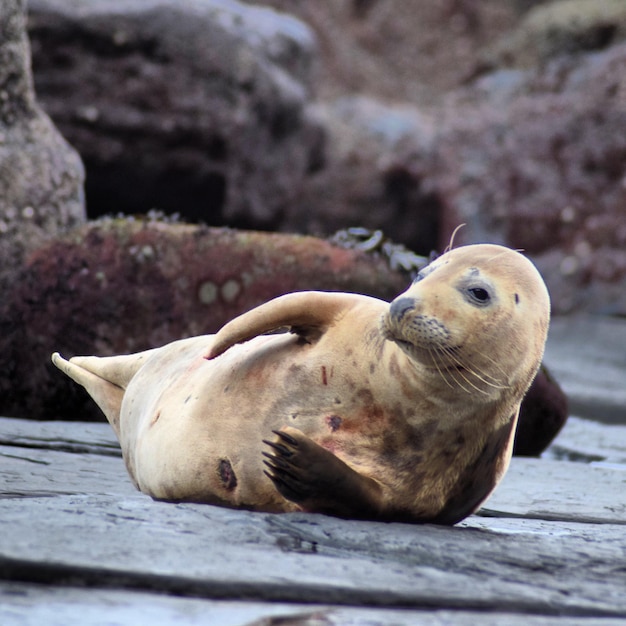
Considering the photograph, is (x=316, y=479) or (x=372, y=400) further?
(x=372, y=400)

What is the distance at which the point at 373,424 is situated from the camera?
8.38 ft

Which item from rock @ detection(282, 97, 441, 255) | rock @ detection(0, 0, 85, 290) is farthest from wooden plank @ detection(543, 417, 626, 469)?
rock @ detection(282, 97, 441, 255)

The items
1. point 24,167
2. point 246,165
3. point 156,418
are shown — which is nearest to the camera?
point 156,418

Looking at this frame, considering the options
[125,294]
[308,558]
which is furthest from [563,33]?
[308,558]

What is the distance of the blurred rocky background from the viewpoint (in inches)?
208

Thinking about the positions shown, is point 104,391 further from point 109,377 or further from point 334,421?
point 334,421

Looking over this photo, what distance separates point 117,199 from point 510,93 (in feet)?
19.3

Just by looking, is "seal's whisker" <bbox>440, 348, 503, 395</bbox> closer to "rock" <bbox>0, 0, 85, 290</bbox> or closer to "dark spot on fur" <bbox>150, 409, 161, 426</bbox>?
"dark spot on fur" <bbox>150, 409, 161, 426</bbox>

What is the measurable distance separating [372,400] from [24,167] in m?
3.85

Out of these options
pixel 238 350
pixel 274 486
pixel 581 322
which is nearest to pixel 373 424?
pixel 274 486

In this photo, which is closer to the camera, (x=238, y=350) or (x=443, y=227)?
(x=238, y=350)

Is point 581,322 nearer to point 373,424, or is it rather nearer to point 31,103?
point 31,103

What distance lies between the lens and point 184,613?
1757 millimetres

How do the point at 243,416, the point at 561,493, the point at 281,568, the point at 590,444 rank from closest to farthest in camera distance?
the point at 281,568
the point at 243,416
the point at 561,493
the point at 590,444
